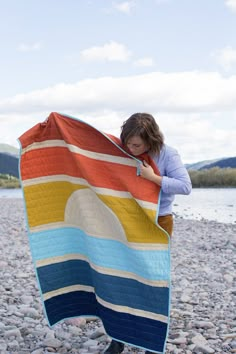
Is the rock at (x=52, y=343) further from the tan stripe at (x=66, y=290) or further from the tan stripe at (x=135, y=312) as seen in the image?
the tan stripe at (x=135, y=312)

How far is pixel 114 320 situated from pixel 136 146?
1.26 metres

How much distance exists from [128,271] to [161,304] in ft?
1.05

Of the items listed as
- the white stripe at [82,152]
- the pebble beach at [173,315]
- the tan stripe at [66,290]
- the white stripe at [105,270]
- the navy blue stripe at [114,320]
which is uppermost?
the white stripe at [82,152]

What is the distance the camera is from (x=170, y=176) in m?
3.81

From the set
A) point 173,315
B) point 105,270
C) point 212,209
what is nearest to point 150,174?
point 105,270

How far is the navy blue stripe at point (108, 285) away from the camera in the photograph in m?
3.80

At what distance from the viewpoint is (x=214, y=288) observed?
6652 mm

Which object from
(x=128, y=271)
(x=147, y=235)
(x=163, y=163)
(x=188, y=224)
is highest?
(x=163, y=163)

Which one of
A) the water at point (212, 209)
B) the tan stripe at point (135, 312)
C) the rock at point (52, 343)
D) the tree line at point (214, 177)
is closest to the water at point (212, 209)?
the water at point (212, 209)

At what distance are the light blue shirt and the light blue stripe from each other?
35cm

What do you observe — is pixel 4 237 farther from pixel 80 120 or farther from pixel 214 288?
pixel 80 120

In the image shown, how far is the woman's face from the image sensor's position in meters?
3.70

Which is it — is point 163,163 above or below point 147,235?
above

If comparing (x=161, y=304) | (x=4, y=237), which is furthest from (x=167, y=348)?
(x=4, y=237)
